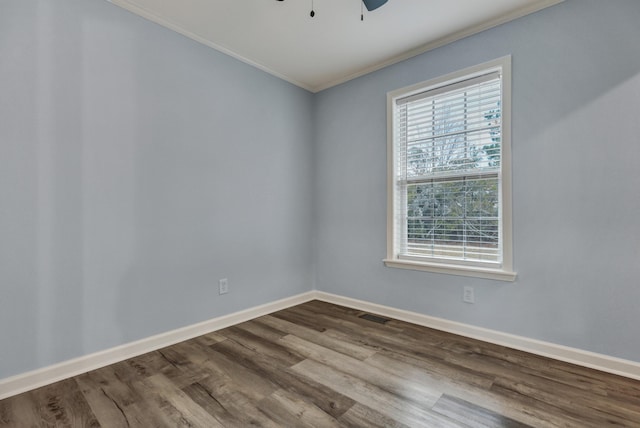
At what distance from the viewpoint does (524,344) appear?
2.24m

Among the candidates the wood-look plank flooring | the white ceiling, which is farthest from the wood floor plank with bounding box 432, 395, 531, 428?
the white ceiling

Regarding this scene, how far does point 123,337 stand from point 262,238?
1.41 meters

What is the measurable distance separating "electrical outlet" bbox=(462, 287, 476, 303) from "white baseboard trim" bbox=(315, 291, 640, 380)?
21cm

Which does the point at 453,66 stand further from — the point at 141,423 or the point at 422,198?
the point at 141,423

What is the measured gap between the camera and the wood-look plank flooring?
1.52m

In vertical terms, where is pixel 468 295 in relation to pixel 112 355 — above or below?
above

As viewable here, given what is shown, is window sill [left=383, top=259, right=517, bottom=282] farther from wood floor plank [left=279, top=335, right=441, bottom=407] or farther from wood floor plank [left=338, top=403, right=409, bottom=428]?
wood floor plank [left=338, top=403, right=409, bottom=428]

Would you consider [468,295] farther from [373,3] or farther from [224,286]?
[373,3]

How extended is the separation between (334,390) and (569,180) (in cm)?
207

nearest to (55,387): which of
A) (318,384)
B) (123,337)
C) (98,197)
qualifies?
(123,337)

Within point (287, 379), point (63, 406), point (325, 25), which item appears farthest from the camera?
point (325, 25)

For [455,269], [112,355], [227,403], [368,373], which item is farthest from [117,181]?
[455,269]

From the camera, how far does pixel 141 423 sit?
149 cm

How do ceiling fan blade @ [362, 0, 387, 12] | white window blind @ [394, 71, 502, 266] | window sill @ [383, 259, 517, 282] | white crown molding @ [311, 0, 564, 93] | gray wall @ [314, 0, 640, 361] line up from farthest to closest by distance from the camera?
white window blind @ [394, 71, 502, 266], window sill @ [383, 259, 517, 282], white crown molding @ [311, 0, 564, 93], gray wall @ [314, 0, 640, 361], ceiling fan blade @ [362, 0, 387, 12]
